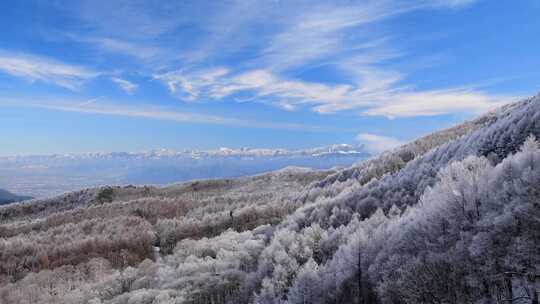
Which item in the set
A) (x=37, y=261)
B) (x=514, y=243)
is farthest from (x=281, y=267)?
(x=37, y=261)

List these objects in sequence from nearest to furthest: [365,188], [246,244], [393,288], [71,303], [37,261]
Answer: [393,288]
[71,303]
[246,244]
[365,188]
[37,261]

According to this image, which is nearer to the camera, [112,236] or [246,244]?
[246,244]

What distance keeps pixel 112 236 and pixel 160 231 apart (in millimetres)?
2494

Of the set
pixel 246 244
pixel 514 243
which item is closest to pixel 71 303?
pixel 246 244

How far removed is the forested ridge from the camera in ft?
19.6

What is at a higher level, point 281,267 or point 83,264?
point 281,267

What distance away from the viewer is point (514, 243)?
5.70 m

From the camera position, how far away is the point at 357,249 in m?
8.12

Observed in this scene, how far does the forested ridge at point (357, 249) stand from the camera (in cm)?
598

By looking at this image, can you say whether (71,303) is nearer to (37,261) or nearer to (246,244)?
(246,244)

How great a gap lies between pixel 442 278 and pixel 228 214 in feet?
59.9

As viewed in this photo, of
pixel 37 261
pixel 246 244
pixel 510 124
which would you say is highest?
pixel 510 124

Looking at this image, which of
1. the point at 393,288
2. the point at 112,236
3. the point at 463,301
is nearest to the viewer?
the point at 463,301

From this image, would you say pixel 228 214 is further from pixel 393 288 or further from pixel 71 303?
pixel 393 288
